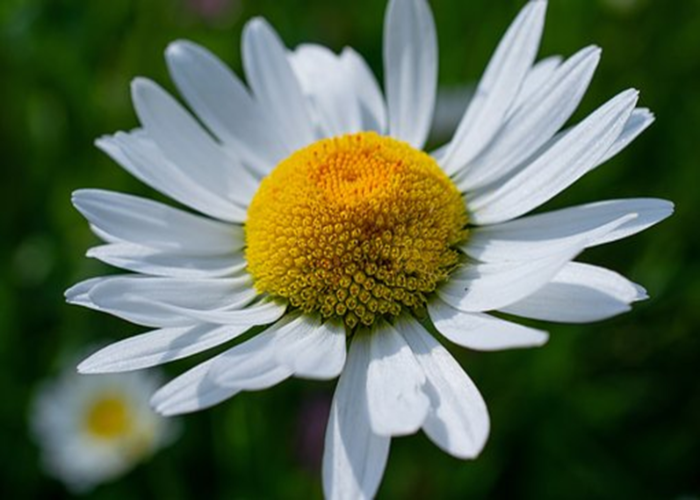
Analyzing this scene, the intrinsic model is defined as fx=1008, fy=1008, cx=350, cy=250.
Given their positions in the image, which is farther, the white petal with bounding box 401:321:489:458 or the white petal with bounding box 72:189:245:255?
the white petal with bounding box 72:189:245:255

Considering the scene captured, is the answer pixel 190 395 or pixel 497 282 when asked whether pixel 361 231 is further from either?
pixel 190 395

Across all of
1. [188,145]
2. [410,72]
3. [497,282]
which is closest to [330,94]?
[410,72]

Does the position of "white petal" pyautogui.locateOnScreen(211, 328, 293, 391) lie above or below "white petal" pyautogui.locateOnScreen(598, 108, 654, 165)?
below

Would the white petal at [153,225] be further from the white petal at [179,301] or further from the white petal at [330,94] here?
the white petal at [330,94]

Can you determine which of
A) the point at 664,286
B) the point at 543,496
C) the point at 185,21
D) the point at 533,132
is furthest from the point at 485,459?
the point at 185,21

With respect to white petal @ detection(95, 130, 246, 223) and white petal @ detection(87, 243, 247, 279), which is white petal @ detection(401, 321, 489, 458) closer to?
white petal @ detection(87, 243, 247, 279)


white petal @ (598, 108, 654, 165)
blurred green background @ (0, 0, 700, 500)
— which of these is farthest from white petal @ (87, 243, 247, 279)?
white petal @ (598, 108, 654, 165)

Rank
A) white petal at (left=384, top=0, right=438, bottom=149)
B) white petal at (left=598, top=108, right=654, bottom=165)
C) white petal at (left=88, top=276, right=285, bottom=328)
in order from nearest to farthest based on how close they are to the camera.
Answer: white petal at (left=88, top=276, right=285, bottom=328) → white petal at (left=598, top=108, right=654, bottom=165) → white petal at (left=384, top=0, right=438, bottom=149)

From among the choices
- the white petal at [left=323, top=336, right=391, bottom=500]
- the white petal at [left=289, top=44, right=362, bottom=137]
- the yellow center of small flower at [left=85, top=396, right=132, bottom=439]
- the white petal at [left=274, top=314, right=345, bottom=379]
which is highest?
the white petal at [left=289, top=44, right=362, bottom=137]
